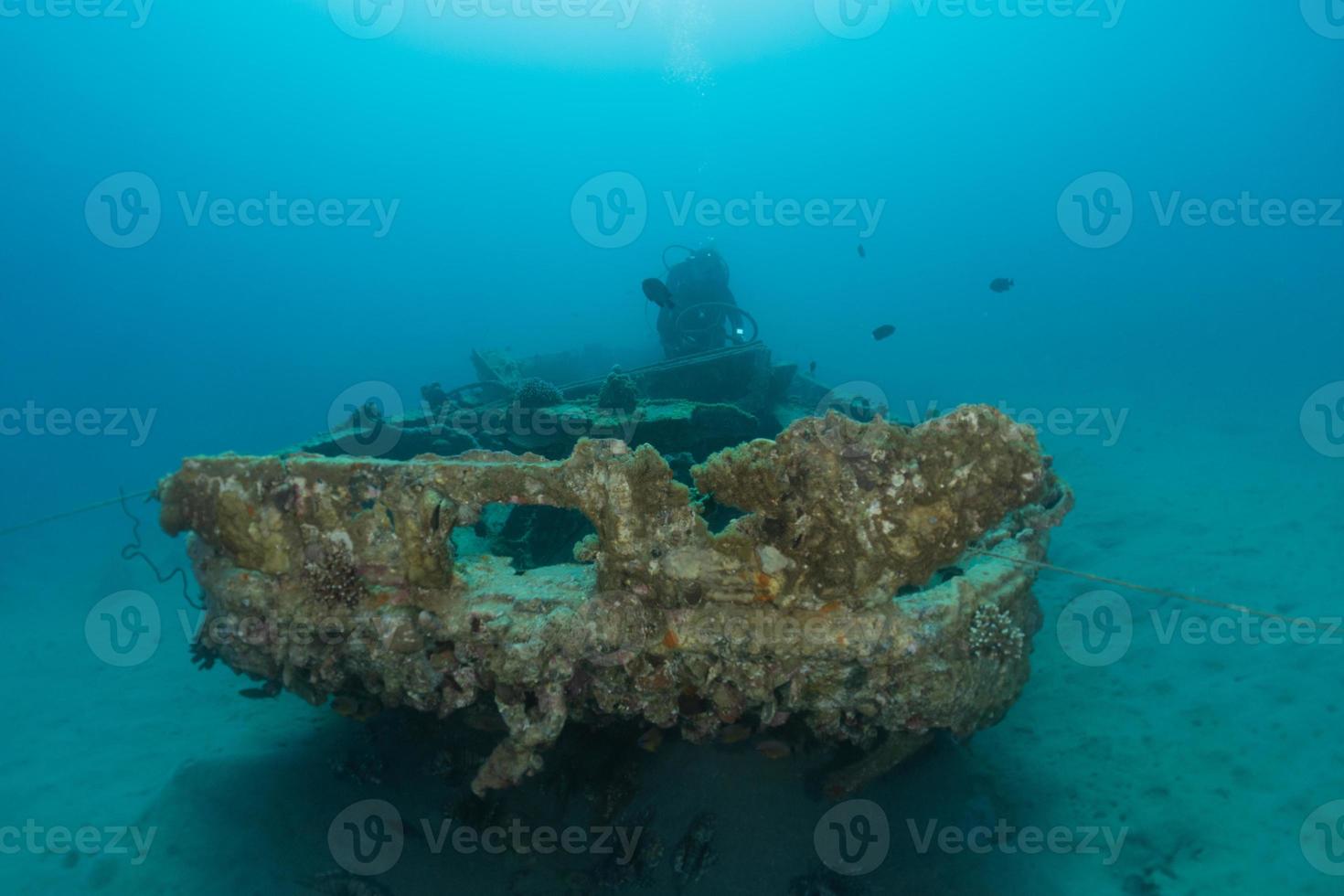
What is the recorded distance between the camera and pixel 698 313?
14828 millimetres

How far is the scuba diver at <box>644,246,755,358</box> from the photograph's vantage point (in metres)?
14.7

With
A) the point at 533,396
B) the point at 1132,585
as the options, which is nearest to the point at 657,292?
the point at 533,396

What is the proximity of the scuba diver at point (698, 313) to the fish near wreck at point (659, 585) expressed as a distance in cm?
965

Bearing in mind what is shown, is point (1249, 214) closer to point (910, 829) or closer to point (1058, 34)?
point (1058, 34)

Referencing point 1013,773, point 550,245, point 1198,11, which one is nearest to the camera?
point 1013,773

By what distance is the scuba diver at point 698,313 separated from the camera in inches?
579

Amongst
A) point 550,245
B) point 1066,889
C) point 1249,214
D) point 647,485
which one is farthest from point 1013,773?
point 550,245

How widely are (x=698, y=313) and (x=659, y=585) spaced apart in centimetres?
1123

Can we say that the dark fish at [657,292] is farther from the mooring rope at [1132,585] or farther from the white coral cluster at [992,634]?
the white coral cluster at [992,634]

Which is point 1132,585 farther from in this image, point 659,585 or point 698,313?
point 698,313

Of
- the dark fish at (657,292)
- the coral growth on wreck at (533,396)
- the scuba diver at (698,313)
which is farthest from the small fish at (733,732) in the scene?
the scuba diver at (698,313)

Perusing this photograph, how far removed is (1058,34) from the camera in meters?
129

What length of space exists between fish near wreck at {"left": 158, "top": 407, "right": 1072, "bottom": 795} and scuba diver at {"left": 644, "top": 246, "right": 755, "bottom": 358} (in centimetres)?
965

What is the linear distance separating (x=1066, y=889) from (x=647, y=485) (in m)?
4.86
